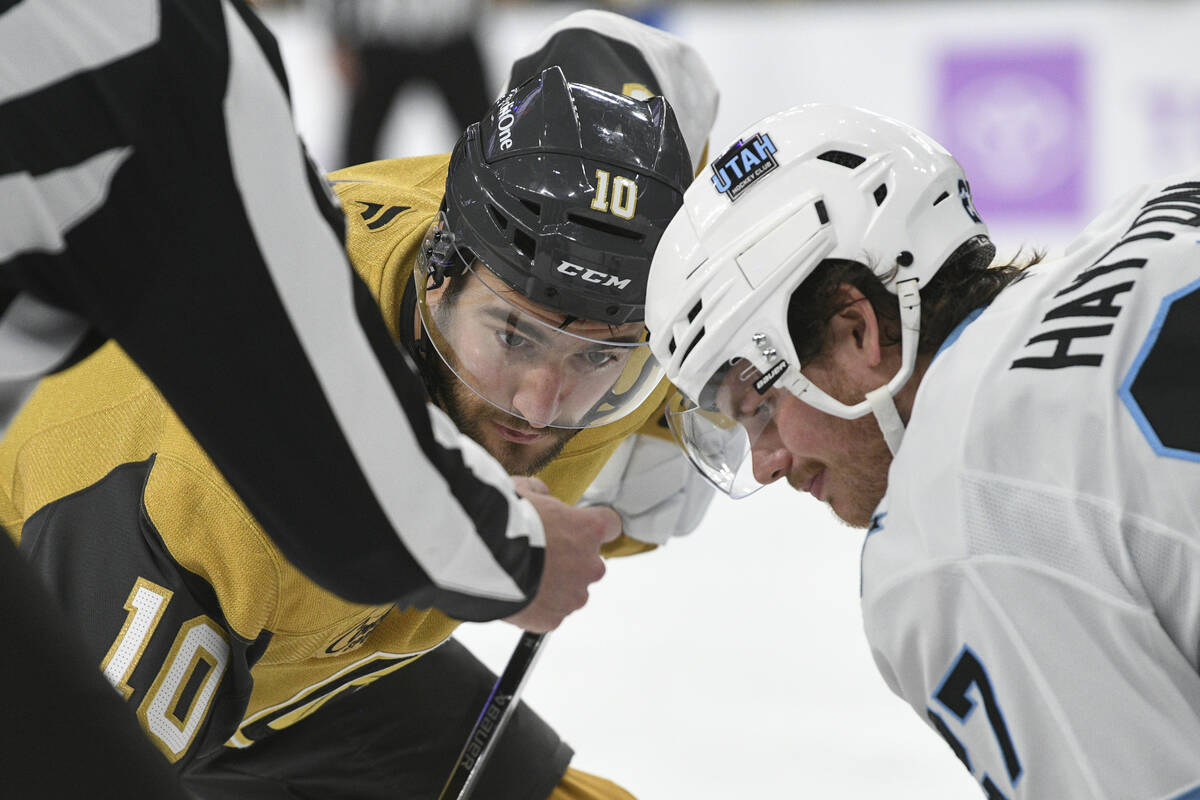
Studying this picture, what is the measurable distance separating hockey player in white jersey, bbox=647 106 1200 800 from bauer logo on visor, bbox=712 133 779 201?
0.10 metres

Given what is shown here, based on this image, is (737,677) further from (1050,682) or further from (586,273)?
(1050,682)

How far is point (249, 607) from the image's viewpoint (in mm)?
1955

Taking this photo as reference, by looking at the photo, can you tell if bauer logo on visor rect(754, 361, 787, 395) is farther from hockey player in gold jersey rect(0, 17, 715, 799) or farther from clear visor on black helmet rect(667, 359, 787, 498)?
hockey player in gold jersey rect(0, 17, 715, 799)

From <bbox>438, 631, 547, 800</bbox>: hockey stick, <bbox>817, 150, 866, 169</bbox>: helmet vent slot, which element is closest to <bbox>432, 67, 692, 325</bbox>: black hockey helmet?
<bbox>817, 150, 866, 169</bbox>: helmet vent slot

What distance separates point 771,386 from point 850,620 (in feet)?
6.83

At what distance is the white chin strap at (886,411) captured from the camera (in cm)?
169

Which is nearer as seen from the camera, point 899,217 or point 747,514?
→ point 899,217

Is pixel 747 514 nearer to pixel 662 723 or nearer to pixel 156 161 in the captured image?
pixel 662 723

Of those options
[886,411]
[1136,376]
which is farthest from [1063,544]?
[886,411]

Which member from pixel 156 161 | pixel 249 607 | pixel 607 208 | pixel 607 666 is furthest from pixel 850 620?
pixel 156 161

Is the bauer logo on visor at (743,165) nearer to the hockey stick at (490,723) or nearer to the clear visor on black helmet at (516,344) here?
the clear visor on black helmet at (516,344)

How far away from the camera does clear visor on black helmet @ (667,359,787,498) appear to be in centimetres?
181

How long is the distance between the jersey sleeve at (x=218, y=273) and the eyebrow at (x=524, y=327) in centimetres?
90

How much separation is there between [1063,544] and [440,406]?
1369 mm
